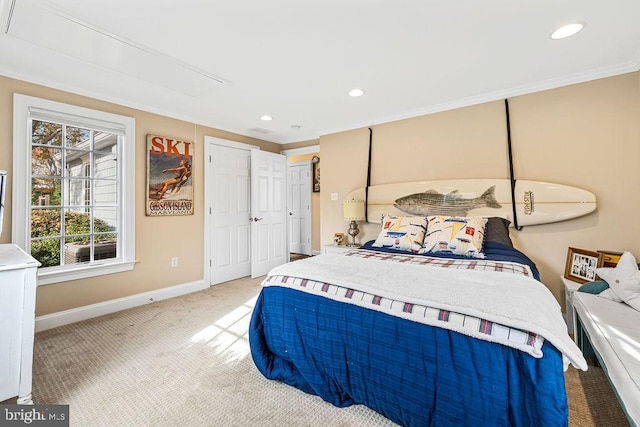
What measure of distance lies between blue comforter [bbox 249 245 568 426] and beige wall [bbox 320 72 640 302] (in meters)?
2.12

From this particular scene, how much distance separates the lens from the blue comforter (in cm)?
112

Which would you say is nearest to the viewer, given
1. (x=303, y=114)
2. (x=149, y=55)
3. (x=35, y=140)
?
(x=149, y=55)

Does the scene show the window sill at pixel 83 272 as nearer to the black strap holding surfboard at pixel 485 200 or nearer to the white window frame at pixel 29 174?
the white window frame at pixel 29 174

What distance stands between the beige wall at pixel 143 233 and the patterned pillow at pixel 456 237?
2878 millimetres

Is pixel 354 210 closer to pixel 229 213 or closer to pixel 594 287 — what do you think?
pixel 229 213

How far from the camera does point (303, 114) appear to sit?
3.58 m

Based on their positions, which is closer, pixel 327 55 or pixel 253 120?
pixel 327 55

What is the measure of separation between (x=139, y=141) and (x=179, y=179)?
1.97 ft

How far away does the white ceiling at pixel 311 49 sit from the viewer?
1.72m

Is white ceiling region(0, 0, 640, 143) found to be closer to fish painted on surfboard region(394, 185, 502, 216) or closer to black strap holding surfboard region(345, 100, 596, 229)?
black strap holding surfboard region(345, 100, 596, 229)

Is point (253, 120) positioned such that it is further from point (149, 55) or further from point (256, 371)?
point (256, 371)

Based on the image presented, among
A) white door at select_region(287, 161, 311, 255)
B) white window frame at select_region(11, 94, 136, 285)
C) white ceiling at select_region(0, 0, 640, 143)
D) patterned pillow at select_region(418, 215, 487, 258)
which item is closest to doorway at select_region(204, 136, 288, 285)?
white window frame at select_region(11, 94, 136, 285)

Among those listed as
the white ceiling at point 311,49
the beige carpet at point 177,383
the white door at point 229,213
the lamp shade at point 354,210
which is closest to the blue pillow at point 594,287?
the beige carpet at point 177,383

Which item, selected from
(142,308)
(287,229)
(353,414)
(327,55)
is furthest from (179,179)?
(353,414)
